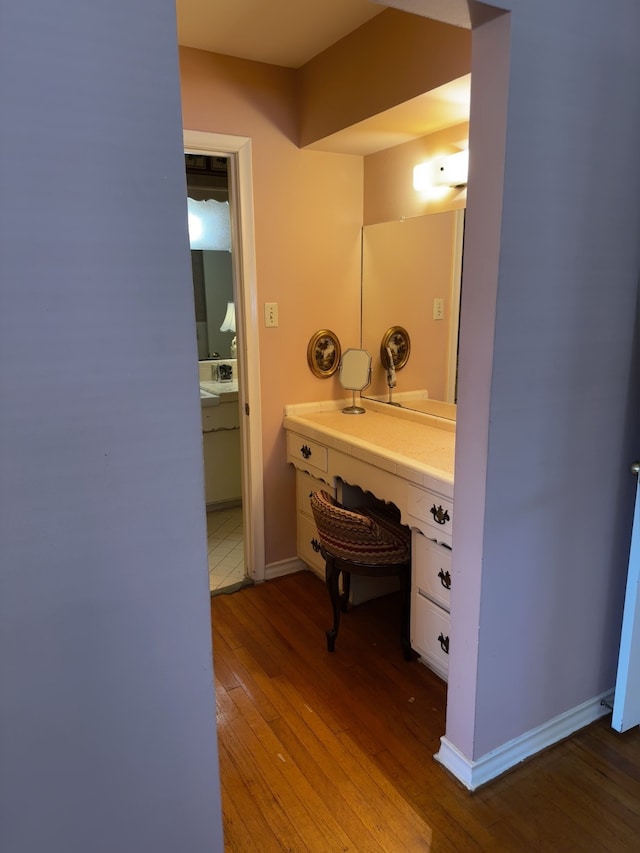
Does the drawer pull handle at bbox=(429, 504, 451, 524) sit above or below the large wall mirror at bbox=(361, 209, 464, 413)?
below

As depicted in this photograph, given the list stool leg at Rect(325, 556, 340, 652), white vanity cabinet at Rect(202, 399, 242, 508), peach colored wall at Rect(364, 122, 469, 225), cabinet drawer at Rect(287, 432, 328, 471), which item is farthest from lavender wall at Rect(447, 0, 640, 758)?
white vanity cabinet at Rect(202, 399, 242, 508)

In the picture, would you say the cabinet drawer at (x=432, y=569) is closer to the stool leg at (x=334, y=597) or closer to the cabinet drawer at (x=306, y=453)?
the stool leg at (x=334, y=597)

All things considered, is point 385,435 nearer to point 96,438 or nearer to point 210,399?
point 210,399

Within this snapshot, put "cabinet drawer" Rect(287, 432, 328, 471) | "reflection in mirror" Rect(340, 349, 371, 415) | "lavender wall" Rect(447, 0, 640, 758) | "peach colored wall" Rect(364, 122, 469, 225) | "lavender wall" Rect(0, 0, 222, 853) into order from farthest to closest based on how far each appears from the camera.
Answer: "reflection in mirror" Rect(340, 349, 371, 415), "cabinet drawer" Rect(287, 432, 328, 471), "peach colored wall" Rect(364, 122, 469, 225), "lavender wall" Rect(447, 0, 640, 758), "lavender wall" Rect(0, 0, 222, 853)

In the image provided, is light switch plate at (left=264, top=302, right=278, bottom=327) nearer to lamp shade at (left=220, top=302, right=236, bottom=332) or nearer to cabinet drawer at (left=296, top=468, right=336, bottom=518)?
cabinet drawer at (left=296, top=468, right=336, bottom=518)

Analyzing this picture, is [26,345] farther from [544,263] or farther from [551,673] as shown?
[551,673]

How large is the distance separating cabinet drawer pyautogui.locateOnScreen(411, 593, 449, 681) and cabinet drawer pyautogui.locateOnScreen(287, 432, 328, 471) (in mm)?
742

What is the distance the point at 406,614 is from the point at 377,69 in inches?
80.2

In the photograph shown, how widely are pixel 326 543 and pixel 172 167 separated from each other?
63.5 inches

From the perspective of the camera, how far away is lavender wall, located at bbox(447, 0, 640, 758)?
4.62 ft

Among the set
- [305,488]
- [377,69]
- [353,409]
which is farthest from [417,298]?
[305,488]

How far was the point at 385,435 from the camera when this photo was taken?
Answer: 2.49m

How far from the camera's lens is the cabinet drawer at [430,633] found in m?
2.08

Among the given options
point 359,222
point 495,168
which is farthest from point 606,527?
point 359,222
